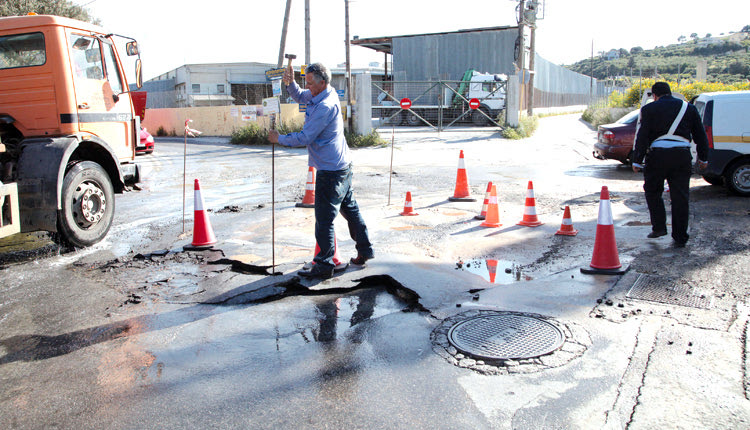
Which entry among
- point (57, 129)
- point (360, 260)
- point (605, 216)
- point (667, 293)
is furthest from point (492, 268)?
point (57, 129)

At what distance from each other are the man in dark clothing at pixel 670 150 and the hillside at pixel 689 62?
3701 centimetres

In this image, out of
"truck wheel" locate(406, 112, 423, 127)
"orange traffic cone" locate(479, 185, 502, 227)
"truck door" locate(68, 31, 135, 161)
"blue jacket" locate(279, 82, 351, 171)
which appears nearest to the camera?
"blue jacket" locate(279, 82, 351, 171)

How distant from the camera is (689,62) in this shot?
3177 inches

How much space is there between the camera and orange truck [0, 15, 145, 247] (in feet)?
20.9

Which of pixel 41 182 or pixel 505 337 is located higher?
pixel 41 182

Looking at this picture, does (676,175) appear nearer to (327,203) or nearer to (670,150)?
(670,150)

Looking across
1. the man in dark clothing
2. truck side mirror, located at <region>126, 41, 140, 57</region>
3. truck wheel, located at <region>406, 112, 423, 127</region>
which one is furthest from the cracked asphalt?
truck wheel, located at <region>406, 112, 423, 127</region>

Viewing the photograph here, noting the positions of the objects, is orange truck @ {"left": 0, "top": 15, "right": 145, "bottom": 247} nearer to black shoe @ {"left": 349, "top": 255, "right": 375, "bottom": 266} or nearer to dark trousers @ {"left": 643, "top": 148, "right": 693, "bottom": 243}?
black shoe @ {"left": 349, "top": 255, "right": 375, "bottom": 266}

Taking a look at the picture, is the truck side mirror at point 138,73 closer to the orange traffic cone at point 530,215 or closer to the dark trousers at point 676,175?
the orange traffic cone at point 530,215

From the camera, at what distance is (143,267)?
6.04 meters

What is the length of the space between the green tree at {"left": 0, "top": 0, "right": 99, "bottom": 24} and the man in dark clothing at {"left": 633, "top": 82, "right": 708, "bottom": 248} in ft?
66.0

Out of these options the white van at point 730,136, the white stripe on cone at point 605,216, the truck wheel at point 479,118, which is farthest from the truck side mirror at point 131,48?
the truck wheel at point 479,118

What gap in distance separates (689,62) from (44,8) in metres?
83.7

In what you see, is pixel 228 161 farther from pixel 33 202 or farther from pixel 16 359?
pixel 16 359
